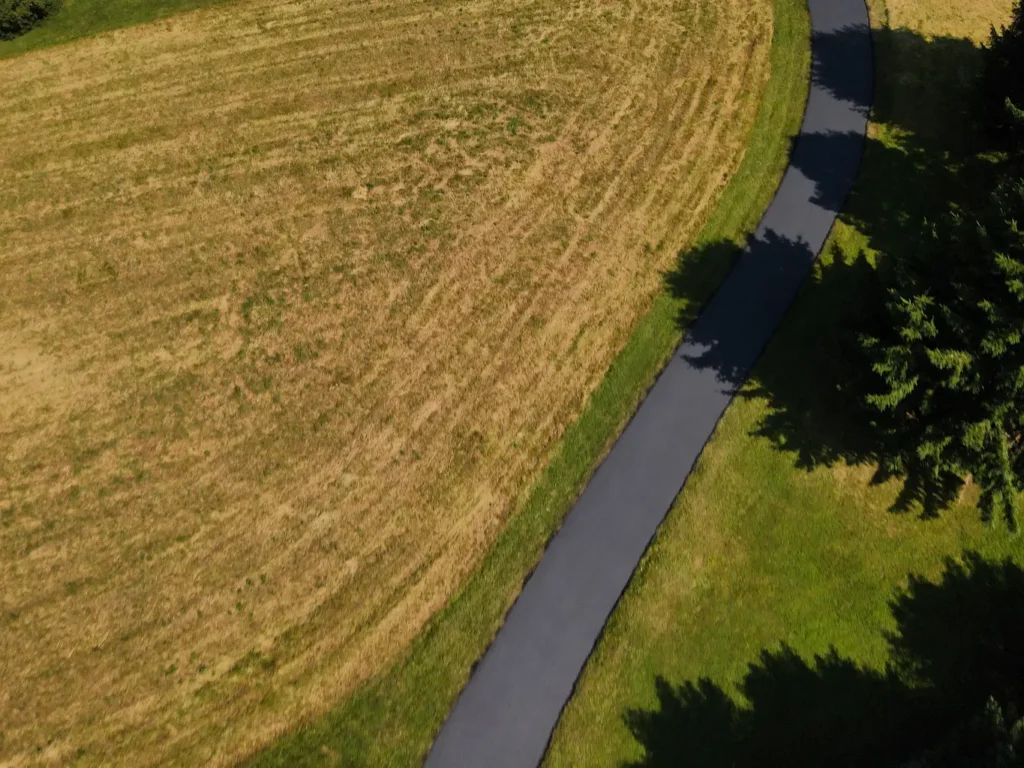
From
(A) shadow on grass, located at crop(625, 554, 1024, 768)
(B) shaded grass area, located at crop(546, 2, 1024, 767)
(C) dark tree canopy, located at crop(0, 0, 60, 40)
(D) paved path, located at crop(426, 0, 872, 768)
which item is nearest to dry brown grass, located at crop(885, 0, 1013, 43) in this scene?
(D) paved path, located at crop(426, 0, 872, 768)

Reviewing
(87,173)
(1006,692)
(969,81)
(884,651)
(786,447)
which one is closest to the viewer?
(1006,692)

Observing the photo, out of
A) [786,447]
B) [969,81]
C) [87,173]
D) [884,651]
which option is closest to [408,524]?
[786,447]

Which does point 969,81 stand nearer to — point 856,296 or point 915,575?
point 856,296

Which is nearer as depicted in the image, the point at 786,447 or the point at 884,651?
the point at 884,651

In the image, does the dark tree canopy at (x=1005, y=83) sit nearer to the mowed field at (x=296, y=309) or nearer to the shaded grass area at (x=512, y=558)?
the shaded grass area at (x=512, y=558)

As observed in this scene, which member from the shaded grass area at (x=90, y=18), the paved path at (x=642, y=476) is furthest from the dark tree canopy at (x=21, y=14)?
the paved path at (x=642, y=476)

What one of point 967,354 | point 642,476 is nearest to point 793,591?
point 642,476
